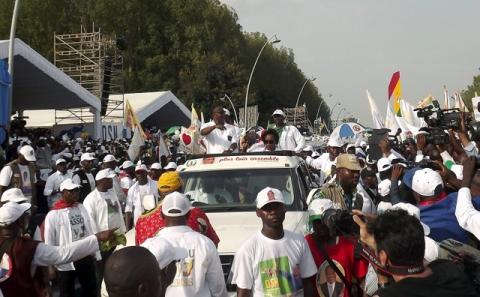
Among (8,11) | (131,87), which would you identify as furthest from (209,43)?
(8,11)

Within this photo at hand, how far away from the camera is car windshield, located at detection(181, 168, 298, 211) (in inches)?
297

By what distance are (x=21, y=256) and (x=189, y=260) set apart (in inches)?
47.9

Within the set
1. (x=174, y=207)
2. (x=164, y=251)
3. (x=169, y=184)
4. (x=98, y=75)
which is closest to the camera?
(x=164, y=251)

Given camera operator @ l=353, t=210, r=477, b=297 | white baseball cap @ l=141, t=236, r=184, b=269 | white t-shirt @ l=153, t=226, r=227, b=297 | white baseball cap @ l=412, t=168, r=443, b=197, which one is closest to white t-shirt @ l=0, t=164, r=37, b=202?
white t-shirt @ l=153, t=226, r=227, b=297

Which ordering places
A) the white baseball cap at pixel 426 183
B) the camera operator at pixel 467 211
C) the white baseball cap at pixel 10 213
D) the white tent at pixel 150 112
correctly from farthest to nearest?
the white tent at pixel 150 112, the white baseball cap at pixel 426 183, the white baseball cap at pixel 10 213, the camera operator at pixel 467 211

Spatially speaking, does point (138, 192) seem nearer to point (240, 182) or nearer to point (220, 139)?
point (220, 139)

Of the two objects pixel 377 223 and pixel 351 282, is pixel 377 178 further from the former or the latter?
pixel 377 223

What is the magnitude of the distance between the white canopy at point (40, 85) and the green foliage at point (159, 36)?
33.0m

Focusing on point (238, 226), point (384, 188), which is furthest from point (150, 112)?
point (238, 226)

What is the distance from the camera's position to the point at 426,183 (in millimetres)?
5070

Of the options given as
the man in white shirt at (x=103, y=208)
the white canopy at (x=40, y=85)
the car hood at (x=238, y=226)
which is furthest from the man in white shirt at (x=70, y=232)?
the white canopy at (x=40, y=85)

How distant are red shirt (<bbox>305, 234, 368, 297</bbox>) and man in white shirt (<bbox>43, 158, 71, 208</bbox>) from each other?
7898 mm

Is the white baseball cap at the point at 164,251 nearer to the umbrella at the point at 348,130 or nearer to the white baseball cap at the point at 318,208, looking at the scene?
the white baseball cap at the point at 318,208

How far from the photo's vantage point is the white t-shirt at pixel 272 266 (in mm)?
4613
